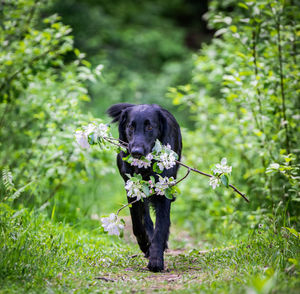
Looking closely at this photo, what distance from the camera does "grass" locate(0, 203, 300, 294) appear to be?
235 centimetres

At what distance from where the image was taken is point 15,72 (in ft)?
16.5

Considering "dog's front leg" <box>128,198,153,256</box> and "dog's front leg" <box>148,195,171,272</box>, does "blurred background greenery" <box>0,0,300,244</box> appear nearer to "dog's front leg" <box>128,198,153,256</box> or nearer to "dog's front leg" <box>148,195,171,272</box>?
"dog's front leg" <box>128,198,153,256</box>

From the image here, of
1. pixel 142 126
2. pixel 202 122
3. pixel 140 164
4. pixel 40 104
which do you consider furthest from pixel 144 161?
pixel 202 122

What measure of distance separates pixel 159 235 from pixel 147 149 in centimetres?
78

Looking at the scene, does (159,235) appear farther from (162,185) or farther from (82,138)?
(82,138)

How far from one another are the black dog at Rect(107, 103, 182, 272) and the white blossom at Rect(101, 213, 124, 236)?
0.53 metres

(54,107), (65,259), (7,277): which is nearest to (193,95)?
(54,107)

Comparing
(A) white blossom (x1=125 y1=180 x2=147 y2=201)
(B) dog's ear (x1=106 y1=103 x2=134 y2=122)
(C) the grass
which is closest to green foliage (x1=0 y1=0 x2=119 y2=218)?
(B) dog's ear (x1=106 y1=103 x2=134 y2=122)

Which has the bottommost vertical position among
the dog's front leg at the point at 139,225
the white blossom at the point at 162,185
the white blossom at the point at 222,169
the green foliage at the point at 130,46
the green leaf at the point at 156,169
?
the green foliage at the point at 130,46

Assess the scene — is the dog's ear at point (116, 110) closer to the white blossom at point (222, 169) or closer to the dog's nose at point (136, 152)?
the dog's nose at point (136, 152)

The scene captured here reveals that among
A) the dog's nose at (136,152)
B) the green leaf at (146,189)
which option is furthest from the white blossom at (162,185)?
the dog's nose at (136,152)

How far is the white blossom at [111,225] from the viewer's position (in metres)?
2.79

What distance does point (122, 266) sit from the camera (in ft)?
10.7

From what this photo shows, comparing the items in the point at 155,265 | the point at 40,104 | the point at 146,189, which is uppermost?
the point at 146,189
